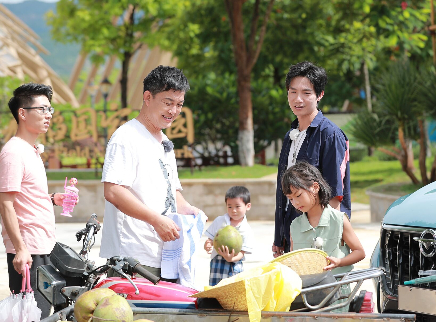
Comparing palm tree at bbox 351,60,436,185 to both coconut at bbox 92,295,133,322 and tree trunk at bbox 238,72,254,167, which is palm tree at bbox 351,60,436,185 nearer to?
tree trunk at bbox 238,72,254,167

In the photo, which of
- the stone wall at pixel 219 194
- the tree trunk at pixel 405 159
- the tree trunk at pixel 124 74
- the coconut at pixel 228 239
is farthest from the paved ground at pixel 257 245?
the tree trunk at pixel 124 74

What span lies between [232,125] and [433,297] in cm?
1432

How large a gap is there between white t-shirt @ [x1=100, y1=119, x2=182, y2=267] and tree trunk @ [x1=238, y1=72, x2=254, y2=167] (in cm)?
1264

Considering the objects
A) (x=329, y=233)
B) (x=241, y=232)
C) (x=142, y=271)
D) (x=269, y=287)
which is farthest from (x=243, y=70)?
(x=269, y=287)

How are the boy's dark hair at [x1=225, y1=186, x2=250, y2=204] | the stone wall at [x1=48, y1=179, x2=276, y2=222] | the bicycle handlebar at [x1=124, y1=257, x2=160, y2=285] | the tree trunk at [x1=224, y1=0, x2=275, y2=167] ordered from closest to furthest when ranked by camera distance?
1. the bicycle handlebar at [x1=124, y1=257, x2=160, y2=285]
2. the boy's dark hair at [x1=225, y1=186, x2=250, y2=204]
3. the stone wall at [x1=48, y1=179, x2=276, y2=222]
4. the tree trunk at [x1=224, y1=0, x2=275, y2=167]

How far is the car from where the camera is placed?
462cm

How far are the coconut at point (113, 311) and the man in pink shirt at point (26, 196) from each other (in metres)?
1.41

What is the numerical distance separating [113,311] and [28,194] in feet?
5.65

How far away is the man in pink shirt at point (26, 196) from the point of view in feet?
13.8

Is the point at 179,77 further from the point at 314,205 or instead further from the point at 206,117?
the point at 206,117

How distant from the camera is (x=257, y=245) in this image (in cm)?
1091

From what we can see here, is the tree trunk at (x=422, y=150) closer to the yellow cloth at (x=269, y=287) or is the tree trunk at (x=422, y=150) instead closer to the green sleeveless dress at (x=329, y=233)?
the green sleeveless dress at (x=329, y=233)

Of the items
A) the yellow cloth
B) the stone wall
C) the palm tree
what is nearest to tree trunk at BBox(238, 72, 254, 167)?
the stone wall

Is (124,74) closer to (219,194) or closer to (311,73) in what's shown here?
(219,194)
